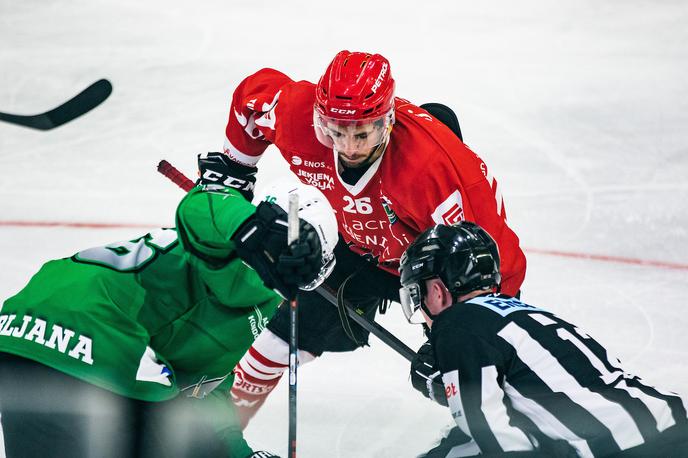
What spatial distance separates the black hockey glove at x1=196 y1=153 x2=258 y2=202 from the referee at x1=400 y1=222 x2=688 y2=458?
114 centimetres

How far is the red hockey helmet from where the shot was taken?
264cm

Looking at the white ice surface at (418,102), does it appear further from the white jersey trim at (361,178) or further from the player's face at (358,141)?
the player's face at (358,141)

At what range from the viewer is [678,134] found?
506 centimetres

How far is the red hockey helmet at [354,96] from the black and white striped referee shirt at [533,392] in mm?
707

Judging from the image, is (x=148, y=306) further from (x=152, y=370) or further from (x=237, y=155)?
(x=237, y=155)

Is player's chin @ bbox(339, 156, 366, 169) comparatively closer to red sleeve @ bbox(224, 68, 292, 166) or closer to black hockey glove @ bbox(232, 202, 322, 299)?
red sleeve @ bbox(224, 68, 292, 166)

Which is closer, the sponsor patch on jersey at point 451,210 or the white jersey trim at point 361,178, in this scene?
the sponsor patch on jersey at point 451,210

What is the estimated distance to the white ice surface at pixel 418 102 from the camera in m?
3.41

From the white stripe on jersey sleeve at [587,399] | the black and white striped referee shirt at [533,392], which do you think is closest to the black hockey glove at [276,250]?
the black and white striped referee shirt at [533,392]

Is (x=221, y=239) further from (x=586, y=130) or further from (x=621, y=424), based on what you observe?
(x=586, y=130)

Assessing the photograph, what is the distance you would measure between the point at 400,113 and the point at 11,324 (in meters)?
1.33

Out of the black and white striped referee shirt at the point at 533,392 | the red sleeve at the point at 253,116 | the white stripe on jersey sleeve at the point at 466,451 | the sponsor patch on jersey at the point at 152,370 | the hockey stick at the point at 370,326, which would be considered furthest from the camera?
the red sleeve at the point at 253,116

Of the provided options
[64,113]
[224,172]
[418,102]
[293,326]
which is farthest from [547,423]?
[418,102]

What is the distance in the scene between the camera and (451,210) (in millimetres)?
2641
